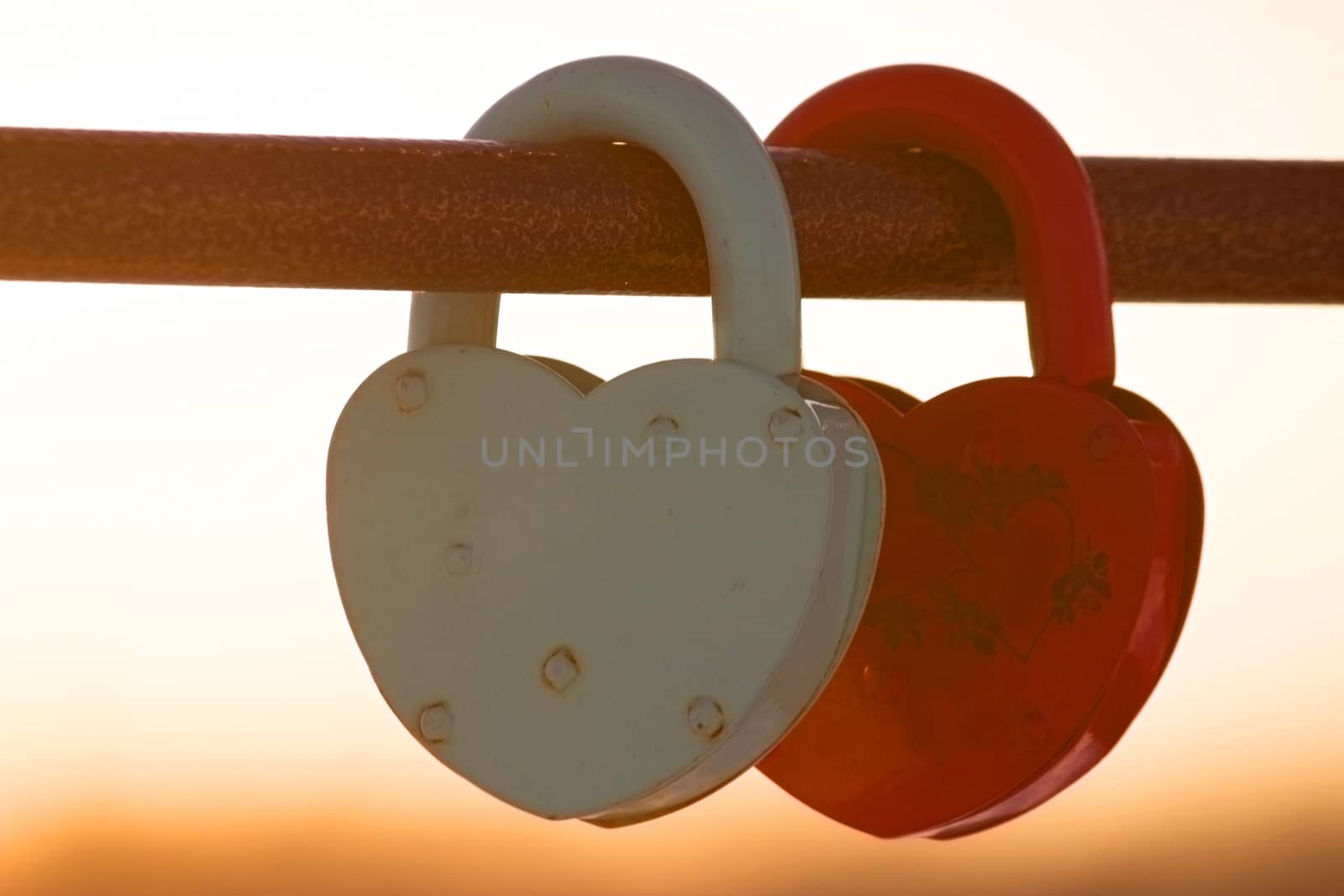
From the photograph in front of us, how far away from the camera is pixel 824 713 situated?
0.35m

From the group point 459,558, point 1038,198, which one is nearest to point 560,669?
point 459,558

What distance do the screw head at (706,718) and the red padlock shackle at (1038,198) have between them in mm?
114

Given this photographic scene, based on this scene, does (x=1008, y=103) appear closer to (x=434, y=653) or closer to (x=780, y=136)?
(x=780, y=136)

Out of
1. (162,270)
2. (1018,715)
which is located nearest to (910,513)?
(1018,715)

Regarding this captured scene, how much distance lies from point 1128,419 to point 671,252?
0.29 ft

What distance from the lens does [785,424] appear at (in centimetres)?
27

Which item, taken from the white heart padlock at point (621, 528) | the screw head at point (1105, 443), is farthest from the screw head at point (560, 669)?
the screw head at point (1105, 443)

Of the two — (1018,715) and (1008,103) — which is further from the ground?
(1008,103)

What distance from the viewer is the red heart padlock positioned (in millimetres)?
318

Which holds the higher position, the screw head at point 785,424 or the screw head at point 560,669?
the screw head at point 785,424

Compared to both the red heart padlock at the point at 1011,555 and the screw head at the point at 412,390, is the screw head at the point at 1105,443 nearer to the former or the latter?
the red heart padlock at the point at 1011,555

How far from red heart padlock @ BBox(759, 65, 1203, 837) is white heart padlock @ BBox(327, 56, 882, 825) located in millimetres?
47

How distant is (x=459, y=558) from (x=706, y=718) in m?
0.05

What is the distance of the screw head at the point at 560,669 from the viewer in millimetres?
289
